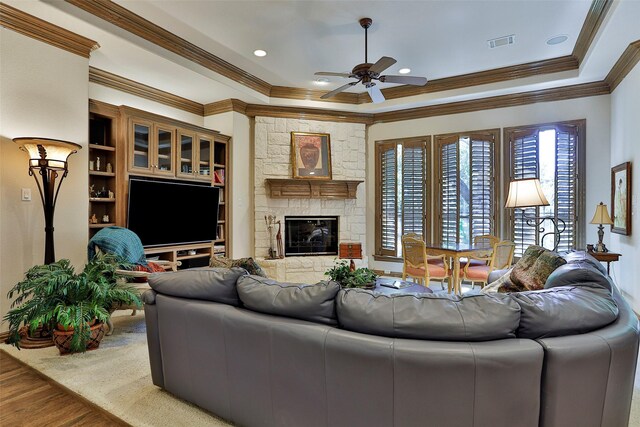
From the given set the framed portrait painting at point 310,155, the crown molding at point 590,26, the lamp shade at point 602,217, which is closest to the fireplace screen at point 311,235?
the framed portrait painting at point 310,155

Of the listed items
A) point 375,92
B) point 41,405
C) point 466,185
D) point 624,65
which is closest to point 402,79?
point 375,92

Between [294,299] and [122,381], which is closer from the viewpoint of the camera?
[294,299]

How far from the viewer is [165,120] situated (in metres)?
4.68

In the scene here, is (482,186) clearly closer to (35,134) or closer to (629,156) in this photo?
(629,156)

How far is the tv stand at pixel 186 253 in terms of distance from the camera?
4648 mm

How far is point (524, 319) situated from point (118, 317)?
3.88m

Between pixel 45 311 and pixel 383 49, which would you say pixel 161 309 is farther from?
pixel 383 49

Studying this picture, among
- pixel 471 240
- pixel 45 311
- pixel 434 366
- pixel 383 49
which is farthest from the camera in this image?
pixel 471 240

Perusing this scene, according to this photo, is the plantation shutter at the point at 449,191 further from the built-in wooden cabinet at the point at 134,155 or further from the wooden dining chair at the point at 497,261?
the built-in wooden cabinet at the point at 134,155

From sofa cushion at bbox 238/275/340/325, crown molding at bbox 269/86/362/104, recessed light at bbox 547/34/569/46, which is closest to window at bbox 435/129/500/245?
recessed light at bbox 547/34/569/46

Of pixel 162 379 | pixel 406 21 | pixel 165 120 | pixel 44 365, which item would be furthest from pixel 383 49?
pixel 44 365

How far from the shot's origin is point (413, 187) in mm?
6086

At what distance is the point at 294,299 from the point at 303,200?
4.48 m

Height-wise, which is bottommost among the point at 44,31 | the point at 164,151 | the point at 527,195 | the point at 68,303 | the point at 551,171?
the point at 68,303
